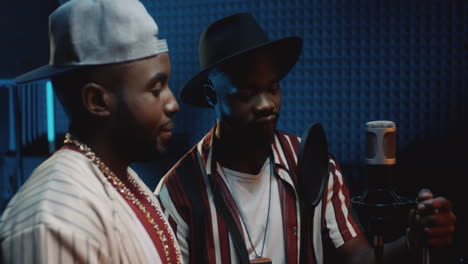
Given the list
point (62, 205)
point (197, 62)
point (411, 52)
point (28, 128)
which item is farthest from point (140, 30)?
point (28, 128)

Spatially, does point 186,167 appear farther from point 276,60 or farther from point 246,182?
point 276,60

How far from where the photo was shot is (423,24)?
1913 mm

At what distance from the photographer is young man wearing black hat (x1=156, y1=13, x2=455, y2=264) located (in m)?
1.52

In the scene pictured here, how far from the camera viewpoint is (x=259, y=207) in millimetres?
1606

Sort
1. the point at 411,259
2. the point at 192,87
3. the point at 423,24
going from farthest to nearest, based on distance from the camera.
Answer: the point at 423,24, the point at 192,87, the point at 411,259

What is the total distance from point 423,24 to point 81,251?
1.69 meters

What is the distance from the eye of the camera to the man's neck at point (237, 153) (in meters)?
1.61

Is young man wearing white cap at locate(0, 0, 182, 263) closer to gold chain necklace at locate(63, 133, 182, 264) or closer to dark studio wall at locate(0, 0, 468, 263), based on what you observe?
gold chain necklace at locate(63, 133, 182, 264)

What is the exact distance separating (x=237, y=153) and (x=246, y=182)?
0.36 ft

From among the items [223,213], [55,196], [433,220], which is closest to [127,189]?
[55,196]

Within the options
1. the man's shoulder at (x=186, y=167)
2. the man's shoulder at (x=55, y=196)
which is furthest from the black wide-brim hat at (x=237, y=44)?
the man's shoulder at (x=55, y=196)

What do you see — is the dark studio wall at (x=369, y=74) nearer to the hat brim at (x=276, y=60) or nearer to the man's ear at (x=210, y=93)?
the hat brim at (x=276, y=60)

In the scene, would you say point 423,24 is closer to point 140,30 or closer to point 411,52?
point 411,52

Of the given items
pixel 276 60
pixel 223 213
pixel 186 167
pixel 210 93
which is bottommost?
pixel 223 213
